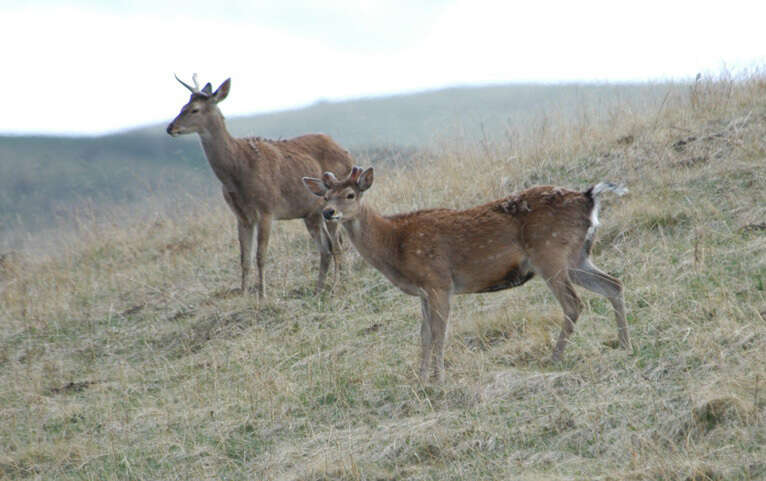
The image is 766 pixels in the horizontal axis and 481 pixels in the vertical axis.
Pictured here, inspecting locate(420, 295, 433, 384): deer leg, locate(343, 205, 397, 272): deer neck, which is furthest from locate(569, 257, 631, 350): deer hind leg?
locate(343, 205, 397, 272): deer neck

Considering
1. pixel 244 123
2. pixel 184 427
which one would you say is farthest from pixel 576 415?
pixel 244 123

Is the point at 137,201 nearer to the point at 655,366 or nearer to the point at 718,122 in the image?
the point at 718,122

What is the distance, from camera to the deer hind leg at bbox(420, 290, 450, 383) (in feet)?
25.4

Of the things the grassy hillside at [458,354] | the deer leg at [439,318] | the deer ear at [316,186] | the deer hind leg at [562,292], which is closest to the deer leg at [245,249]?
the grassy hillside at [458,354]

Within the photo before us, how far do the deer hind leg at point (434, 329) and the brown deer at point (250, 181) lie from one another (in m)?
3.85

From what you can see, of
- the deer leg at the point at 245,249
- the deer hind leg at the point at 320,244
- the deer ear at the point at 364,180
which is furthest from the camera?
the deer leg at the point at 245,249

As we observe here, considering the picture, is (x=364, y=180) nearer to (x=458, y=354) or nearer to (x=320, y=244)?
(x=458, y=354)

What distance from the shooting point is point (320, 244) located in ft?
39.5

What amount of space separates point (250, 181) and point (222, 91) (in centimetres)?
110

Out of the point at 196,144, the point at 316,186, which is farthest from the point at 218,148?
the point at 196,144

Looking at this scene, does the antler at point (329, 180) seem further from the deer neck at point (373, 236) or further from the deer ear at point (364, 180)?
the deer neck at point (373, 236)

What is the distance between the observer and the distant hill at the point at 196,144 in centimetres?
1720

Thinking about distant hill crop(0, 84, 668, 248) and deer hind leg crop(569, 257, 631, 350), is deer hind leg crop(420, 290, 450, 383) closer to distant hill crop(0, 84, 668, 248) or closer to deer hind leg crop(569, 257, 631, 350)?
deer hind leg crop(569, 257, 631, 350)

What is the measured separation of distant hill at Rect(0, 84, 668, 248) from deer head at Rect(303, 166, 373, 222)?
6.65 m
